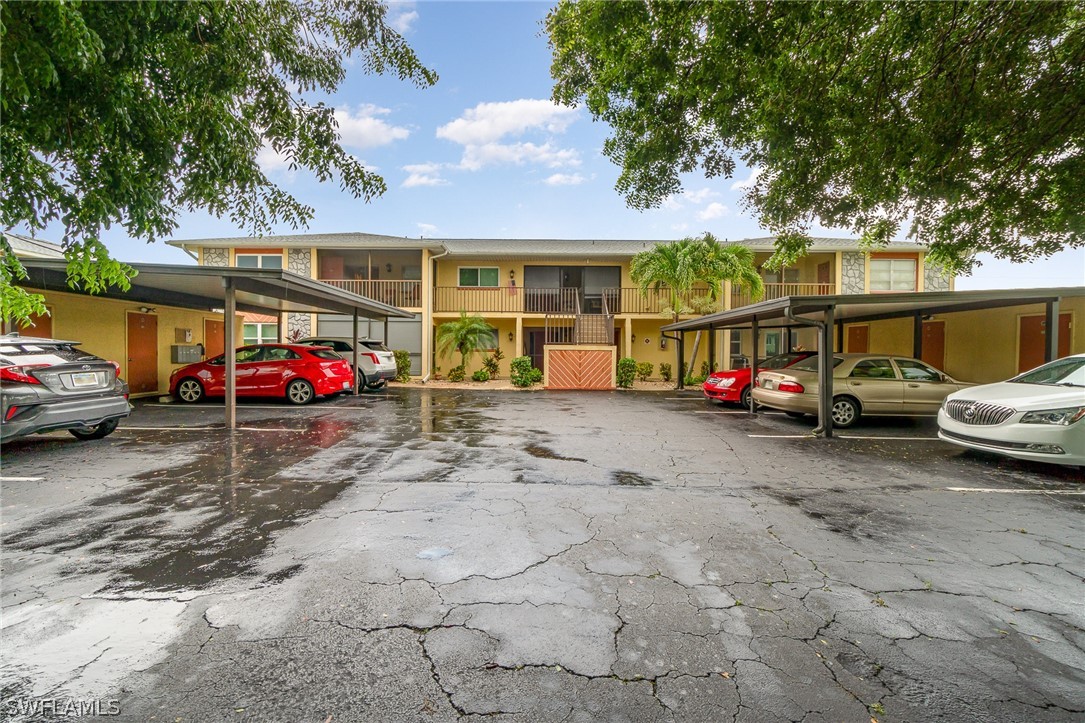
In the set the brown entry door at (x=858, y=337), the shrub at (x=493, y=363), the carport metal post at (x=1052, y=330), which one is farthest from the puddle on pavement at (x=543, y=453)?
the brown entry door at (x=858, y=337)

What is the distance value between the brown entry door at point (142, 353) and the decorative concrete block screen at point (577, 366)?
11.5 metres

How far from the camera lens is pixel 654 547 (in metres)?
3.45

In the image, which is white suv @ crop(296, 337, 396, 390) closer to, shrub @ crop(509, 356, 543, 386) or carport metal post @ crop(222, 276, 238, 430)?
shrub @ crop(509, 356, 543, 386)

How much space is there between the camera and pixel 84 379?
631 cm

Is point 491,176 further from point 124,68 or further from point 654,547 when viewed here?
point 654,547

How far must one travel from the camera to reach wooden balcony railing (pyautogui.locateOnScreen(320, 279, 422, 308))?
19.6 m

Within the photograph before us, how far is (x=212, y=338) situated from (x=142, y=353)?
2856 millimetres

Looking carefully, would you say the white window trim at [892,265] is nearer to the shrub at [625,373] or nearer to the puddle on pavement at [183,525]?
the shrub at [625,373]

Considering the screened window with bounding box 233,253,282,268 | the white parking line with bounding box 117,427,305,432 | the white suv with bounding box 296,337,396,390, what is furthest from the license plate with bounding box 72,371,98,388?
the screened window with bounding box 233,253,282,268

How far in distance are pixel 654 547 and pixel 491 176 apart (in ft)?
59.1

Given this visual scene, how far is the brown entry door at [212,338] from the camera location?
591 inches

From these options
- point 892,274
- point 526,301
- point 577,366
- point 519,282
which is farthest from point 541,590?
point 892,274

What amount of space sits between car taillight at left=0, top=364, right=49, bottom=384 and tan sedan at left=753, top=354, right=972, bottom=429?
37.5 ft

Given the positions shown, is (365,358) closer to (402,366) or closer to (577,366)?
(402,366)
